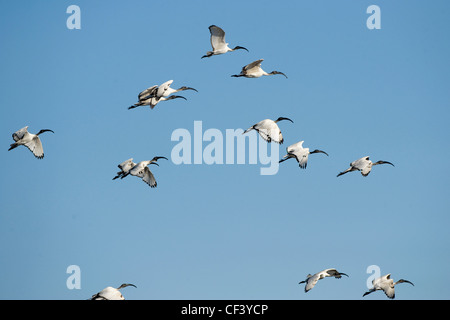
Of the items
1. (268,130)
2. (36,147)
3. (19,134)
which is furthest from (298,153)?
(19,134)

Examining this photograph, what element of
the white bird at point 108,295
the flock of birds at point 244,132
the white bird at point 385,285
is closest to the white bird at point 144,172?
the flock of birds at point 244,132

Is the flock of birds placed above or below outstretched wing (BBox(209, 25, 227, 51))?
below

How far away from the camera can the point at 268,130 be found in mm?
47344

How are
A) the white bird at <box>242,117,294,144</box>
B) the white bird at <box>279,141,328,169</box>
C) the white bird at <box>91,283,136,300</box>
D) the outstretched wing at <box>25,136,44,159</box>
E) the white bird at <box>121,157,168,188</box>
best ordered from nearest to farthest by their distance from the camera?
the white bird at <box>91,283,136,300</box>
the white bird at <box>242,117,294,144</box>
the white bird at <box>121,157,168,188</box>
the white bird at <box>279,141,328,169</box>
the outstretched wing at <box>25,136,44,159</box>

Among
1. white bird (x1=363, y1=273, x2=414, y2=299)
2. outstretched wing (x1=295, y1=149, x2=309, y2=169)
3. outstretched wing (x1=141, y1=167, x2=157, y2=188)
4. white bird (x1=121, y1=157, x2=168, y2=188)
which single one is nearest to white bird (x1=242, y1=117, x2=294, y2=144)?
outstretched wing (x1=295, y1=149, x2=309, y2=169)

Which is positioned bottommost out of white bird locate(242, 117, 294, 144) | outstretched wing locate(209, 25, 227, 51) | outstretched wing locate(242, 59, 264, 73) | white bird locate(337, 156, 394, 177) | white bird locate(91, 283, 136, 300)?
white bird locate(91, 283, 136, 300)

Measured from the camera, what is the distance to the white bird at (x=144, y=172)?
4894cm

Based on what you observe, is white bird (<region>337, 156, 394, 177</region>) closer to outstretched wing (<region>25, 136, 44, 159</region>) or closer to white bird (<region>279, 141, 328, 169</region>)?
white bird (<region>279, 141, 328, 169</region>)

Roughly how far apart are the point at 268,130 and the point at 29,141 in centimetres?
1133

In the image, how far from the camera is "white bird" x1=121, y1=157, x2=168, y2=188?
48938mm

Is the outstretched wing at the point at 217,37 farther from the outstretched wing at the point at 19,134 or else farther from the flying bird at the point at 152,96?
the outstretched wing at the point at 19,134
